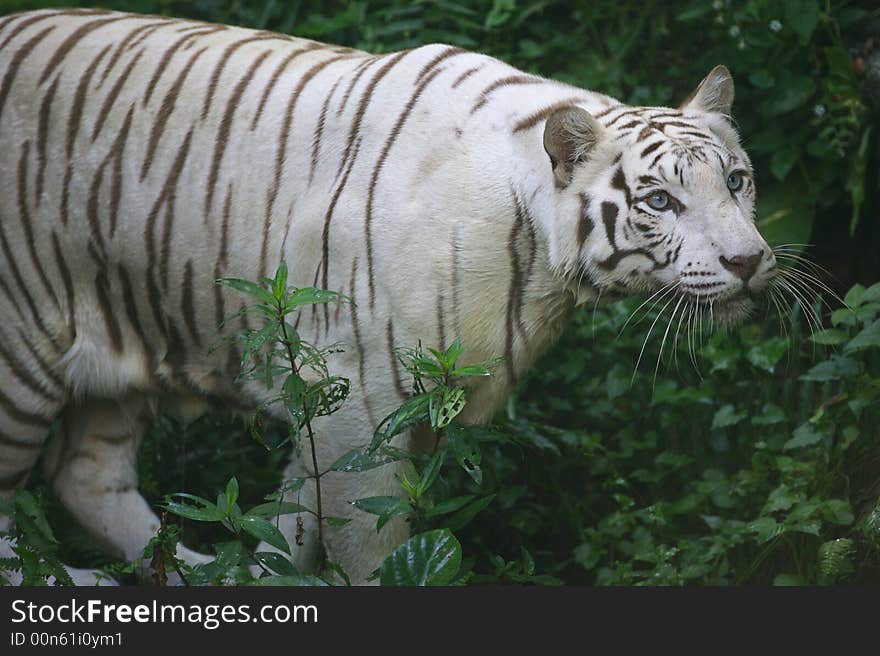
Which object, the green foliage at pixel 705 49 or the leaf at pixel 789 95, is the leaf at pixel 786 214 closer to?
the green foliage at pixel 705 49

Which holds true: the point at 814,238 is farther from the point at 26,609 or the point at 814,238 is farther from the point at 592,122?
the point at 26,609

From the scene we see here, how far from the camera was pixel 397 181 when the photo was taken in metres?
3.36

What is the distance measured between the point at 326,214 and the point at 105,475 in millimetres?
1422

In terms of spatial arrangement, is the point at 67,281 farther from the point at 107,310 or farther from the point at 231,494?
the point at 231,494

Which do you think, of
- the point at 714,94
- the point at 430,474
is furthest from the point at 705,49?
the point at 430,474

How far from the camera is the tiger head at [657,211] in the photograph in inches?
120

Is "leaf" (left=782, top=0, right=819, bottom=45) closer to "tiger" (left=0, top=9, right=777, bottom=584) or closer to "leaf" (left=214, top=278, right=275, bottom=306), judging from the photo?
"tiger" (left=0, top=9, right=777, bottom=584)

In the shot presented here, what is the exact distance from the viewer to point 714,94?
3.39 m

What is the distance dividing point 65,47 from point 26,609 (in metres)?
1.85

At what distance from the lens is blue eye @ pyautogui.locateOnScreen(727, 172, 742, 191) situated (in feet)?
10.4

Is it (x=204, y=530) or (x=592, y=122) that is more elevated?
(x=592, y=122)

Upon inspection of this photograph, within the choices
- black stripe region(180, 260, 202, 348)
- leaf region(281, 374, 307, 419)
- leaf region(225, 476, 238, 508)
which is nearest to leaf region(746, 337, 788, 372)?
black stripe region(180, 260, 202, 348)

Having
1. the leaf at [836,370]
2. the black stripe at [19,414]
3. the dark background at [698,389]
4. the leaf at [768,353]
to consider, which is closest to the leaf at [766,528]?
the dark background at [698,389]

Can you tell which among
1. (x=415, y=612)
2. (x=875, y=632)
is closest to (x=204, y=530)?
(x=415, y=612)
